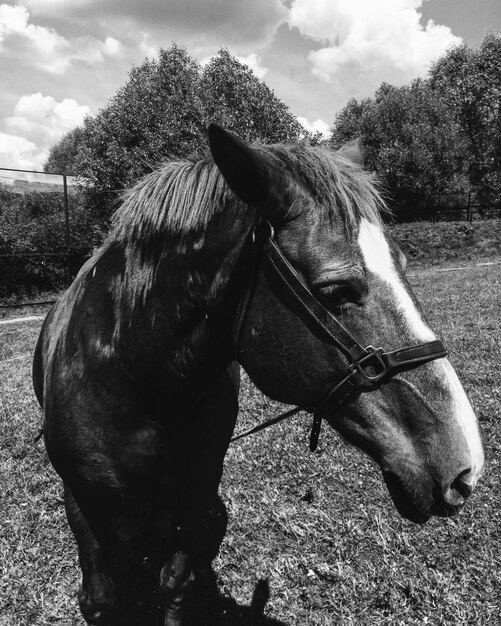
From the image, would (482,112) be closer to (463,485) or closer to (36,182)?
(36,182)

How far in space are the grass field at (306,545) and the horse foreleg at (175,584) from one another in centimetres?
44

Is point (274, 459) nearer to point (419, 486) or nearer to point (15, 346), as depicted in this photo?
point (419, 486)

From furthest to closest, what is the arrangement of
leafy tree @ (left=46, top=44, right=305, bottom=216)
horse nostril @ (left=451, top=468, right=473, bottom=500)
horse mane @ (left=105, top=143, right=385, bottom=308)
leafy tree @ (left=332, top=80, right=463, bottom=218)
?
leafy tree @ (left=332, top=80, right=463, bottom=218) < leafy tree @ (left=46, top=44, right=305, bottom=216) < horse mane @ (left=105, top=143, right=385, bottom=308) < horse nostril @ (left=451, top=468, right=473, bottom=500)

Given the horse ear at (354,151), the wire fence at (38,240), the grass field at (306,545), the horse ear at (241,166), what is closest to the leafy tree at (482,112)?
the wire fence at (38,240)

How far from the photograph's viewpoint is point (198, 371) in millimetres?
1812

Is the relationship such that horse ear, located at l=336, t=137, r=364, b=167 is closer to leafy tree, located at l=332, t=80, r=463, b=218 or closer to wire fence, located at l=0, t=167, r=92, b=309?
wire fence, located at l=0, t=167, r=92, b=309

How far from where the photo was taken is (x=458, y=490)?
4.70 feet

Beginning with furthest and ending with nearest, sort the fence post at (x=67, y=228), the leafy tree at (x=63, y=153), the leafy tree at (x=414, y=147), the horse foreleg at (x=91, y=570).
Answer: the leafy tree at (x=63, y=153), the leafy tree at (x=414, y=147), the fence post at (x=67, y=228), the horse foreleg at (x=91, y=570)

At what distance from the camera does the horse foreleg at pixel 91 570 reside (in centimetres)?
228

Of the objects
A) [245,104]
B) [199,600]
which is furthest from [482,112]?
[199,600]

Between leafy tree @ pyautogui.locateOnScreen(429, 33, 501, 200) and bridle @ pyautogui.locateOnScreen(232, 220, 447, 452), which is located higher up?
leafy tree @ pyautogui.locateOnScreen(429, 33, 501, 200)

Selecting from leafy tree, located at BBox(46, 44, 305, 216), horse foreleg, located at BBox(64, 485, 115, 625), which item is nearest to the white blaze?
horse foreleg, located at BBox(64, 485, 115, 625)

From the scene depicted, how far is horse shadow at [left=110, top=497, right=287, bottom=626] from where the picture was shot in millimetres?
2760

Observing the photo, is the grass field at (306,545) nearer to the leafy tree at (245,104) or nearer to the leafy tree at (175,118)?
the leafy tree at (175,118)
